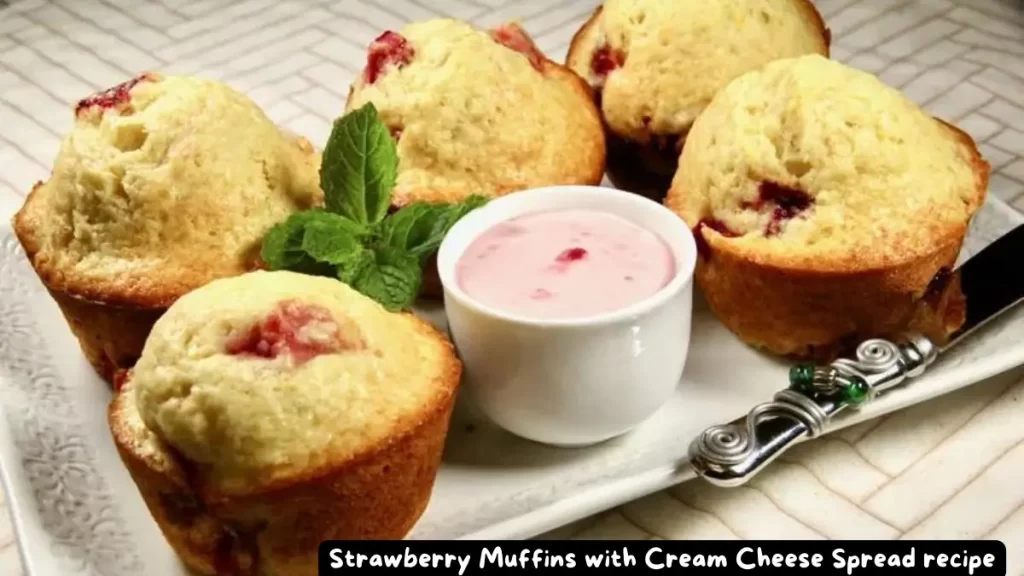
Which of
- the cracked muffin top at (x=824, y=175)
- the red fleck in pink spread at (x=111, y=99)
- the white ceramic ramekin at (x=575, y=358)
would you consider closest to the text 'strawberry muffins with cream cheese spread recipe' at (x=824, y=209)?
the cracked muffin top at (x=824, y=175)

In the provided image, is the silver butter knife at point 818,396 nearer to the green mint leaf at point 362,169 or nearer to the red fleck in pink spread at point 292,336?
the red fleck in pink spread at point 292,336

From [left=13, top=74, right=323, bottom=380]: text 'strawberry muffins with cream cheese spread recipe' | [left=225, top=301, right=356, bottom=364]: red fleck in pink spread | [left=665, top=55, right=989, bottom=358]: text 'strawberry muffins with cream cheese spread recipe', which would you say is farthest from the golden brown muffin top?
[left=665, top=55, right=989, bottom=358]: text 'strawberry muffins with cream cheese spread recipe'

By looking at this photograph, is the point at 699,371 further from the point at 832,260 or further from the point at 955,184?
the point at 955,184

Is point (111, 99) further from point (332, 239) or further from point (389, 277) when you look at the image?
point (389, 277)

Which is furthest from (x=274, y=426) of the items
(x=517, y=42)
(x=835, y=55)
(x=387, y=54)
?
(x=835, y=55)

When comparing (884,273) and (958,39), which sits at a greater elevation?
(884,273)

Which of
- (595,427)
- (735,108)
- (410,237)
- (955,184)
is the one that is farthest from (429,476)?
(955,184)
